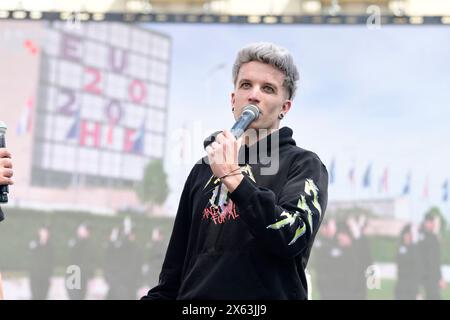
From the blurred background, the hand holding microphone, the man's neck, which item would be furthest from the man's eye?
the blurred background

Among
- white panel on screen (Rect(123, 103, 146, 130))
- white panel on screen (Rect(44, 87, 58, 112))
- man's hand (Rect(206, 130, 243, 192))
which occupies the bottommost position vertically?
man's hand (Rect(206, 130, 243, 192))

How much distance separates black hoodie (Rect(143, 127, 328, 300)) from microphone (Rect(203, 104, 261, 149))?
111 mm

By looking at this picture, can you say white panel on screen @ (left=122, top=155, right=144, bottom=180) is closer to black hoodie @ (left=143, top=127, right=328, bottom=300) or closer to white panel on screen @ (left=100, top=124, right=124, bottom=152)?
white panel on screen @ (left=100, top=124, right=124, bottom=152)

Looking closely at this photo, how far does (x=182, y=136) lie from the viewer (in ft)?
21.3

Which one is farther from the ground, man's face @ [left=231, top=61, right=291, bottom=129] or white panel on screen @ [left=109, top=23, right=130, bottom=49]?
white panel on screen @ [left=109, top=23, right=130, bottom=49]

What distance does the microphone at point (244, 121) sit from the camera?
1.93m

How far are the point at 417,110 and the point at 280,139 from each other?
468 centimetres

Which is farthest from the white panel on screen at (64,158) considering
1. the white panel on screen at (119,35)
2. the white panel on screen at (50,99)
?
the white panel on screen at (119,35)

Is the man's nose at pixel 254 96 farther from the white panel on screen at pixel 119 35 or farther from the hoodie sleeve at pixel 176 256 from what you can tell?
the white panel on screen at pixel 119 35

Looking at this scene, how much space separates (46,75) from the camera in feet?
21.8

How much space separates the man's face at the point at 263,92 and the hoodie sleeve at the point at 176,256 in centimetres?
31

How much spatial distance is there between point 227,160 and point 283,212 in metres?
0.18

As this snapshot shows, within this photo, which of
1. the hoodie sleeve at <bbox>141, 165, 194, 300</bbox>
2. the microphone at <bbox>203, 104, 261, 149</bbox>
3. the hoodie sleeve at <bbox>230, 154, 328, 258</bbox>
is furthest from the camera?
the hoodie sleeve at <bbox>141, 165, 194, 300</bbox>

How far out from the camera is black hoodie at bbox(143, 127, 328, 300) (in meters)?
1.84
